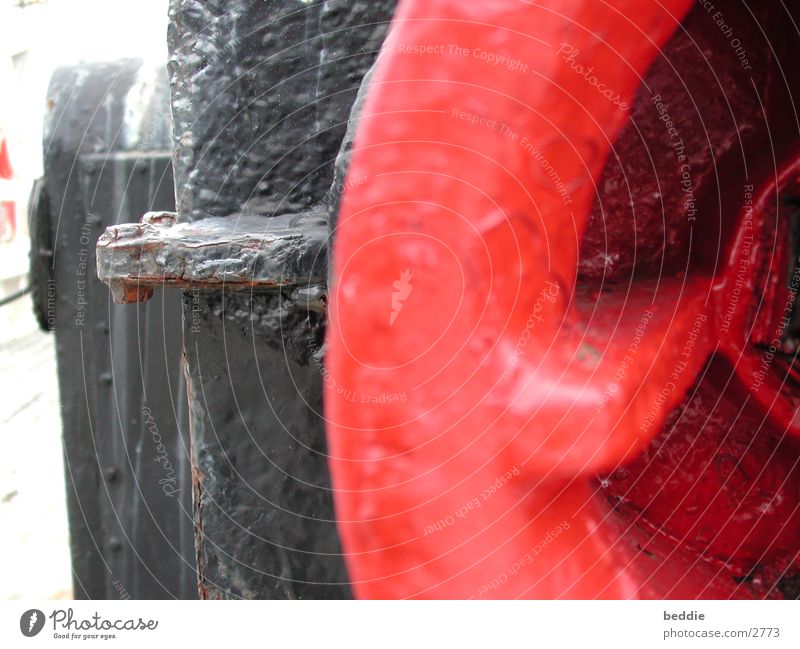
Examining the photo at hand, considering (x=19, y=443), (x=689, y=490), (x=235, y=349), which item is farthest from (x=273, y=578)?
(x=19, y=443)

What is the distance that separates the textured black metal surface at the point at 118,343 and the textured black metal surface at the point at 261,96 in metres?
0.31

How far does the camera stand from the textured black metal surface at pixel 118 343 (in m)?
0.78

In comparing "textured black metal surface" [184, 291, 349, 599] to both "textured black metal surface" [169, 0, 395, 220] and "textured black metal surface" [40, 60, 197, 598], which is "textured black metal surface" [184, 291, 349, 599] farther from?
"textured black metal surface" [40, 60, 197, 598]

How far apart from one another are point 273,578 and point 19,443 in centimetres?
117

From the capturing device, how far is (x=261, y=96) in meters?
0.48

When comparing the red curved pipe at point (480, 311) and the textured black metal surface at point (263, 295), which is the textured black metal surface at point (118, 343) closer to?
the textured black metal surface at point (263, 295)

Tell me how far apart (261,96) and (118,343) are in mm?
428

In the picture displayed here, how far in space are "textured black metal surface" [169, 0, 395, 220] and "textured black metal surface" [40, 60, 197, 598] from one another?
12.3 inches

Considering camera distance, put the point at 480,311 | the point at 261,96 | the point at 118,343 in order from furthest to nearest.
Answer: the point at 118,343
the point at 261,96
the point at 480,311

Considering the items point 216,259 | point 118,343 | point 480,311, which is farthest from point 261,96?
point 118,343

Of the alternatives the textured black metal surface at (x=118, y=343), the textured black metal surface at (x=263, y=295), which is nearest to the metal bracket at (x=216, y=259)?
the textured black metal surface at (x=263, y=295)

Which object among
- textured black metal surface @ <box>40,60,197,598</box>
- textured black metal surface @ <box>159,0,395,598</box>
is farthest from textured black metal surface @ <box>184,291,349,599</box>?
textured black metal surface @ <box>40,60,197,598</box>

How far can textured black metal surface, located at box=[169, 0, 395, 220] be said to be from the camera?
466 millimetres

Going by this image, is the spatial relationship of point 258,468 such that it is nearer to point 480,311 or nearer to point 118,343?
point 480,311
